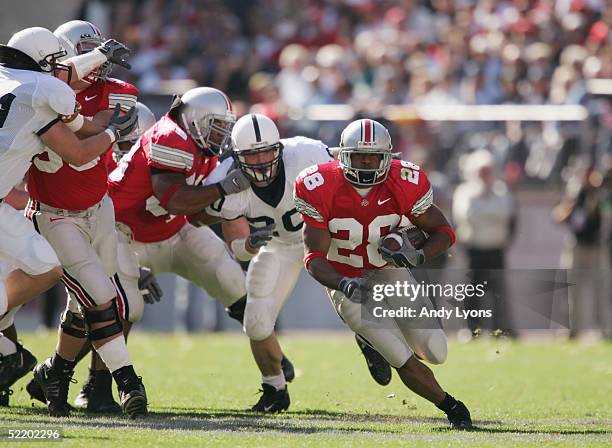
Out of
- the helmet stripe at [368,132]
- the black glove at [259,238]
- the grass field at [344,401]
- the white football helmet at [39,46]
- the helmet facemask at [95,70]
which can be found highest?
the white football helmet at [39,46]

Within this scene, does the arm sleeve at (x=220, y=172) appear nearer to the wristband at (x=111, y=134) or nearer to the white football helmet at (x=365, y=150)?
the wristband at (x=111, y=134)

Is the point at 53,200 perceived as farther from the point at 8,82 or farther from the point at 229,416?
the point at 229,416

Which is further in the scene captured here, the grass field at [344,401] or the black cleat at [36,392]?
the black cleat at [36,392]

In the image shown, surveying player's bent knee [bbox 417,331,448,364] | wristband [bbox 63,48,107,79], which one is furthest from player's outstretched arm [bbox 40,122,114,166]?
player's bent knee [bbox 417,331,448,364]

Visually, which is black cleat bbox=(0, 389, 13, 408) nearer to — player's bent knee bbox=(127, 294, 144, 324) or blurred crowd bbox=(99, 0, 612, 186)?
player's bent knee bbox=(127, 294, 144, 324)

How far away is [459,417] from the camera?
6.43m

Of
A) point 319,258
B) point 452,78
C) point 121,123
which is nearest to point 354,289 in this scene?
point 319,258

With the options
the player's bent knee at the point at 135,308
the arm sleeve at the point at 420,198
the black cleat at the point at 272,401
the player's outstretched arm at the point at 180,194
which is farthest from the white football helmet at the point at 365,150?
the player's bent knee at the point at 135,308

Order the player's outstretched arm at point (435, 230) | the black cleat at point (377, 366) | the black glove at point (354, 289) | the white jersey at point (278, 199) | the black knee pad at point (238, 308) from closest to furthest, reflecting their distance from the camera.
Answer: the black glove at point (354, 289), the player's outstretched arm at point (435, 230), the white jersey at point (278, 199), the black cleat at point (377, 366), the black knee pad at point (238, 308)

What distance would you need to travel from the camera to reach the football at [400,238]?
6.48 meters

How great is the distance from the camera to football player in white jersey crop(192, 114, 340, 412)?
283 inches

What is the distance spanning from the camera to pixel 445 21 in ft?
48.6

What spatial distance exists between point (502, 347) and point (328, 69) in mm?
3980

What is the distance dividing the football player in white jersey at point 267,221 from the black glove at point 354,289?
91cm
